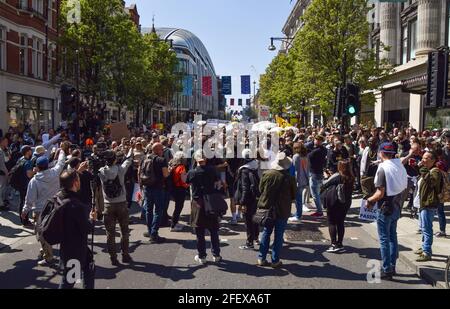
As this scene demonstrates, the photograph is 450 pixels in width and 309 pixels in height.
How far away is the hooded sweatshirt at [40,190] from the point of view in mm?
7254

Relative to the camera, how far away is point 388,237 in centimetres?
656

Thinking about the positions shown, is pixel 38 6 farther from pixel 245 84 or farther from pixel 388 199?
pixel 388 199

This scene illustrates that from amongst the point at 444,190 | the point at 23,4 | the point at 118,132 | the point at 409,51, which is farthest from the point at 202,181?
the point at 409,51

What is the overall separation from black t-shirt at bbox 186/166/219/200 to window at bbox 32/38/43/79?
25554 mm

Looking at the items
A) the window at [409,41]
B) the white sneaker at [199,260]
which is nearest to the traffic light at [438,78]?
the white sneaker at [199,260]

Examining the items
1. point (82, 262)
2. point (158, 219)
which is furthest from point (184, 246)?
point (82, 262)

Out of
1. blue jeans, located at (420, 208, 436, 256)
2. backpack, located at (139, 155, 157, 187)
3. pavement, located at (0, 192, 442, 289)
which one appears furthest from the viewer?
backpack, located at (139, 155, 157, 187)

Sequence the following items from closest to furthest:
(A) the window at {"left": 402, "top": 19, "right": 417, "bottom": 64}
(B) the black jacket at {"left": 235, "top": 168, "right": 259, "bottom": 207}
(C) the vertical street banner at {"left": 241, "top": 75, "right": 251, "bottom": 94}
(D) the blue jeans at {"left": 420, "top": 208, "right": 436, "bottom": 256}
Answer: (D) the blue jeans at {"left": 420, "top": 208, "right": 436, "bottom": 256}, (B) the black jacket at {"left": 235, "top": 168, "right": 259, "bottom": 207}, (A) the window at {"left": 402, "top": 19, "right": 417, "bottom": 64}, (C) the vertical street banner at {"left": 241, "top": 75, "right": 251, "bottom": 94}

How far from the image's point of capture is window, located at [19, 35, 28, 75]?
27781 millimetres

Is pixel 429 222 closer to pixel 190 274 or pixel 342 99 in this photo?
pixel 190 274

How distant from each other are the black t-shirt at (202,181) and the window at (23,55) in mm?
24094

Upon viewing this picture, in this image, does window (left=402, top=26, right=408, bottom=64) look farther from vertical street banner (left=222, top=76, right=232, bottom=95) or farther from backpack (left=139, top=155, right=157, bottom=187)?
backpack (left=139, top=155, right=157, bottom=187)

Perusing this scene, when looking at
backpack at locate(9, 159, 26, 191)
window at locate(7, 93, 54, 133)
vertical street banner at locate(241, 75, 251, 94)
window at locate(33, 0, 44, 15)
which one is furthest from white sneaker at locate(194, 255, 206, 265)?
vertical street banner at locate(241, 75, 251, 94)

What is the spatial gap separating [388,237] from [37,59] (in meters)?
28.4
